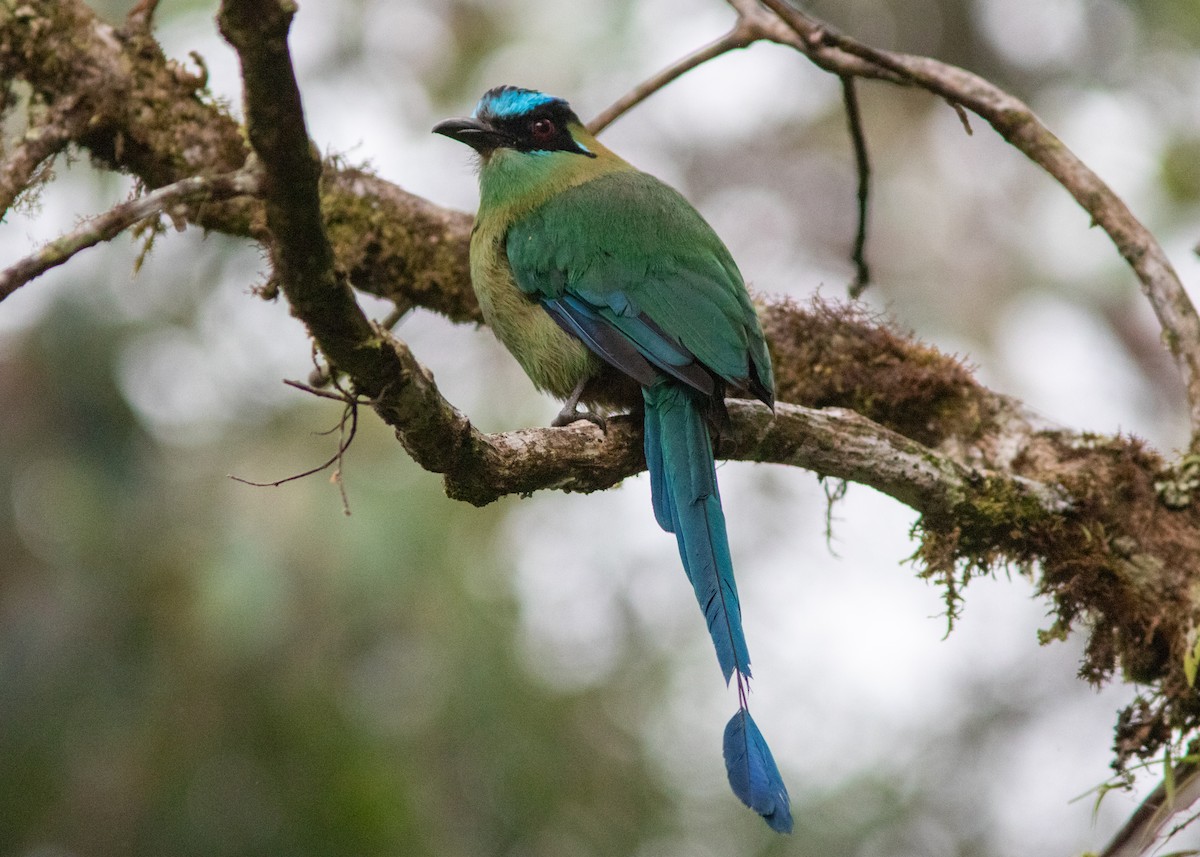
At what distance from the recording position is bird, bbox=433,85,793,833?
8.41ft


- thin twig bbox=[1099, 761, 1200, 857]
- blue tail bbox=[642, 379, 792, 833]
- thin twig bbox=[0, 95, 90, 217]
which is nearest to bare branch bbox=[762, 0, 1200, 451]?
thin twig bbox=[1099, 761, 1200, 857]

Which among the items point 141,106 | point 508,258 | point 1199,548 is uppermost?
point 141,106

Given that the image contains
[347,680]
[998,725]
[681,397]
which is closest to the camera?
[681,397]

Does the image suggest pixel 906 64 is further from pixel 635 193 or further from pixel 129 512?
pixel 129 512

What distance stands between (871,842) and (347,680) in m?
2.71

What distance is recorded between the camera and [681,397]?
2.75m

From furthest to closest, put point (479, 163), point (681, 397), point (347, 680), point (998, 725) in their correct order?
point (998, 725) < point (347, 680) < point (479, 163) < point (681, 397)

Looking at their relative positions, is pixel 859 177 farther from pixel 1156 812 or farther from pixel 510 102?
pixel 1156 812

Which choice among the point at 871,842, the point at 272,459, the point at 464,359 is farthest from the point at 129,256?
the point at 871,842

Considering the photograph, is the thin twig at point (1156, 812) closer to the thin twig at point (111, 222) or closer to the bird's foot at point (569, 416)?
the bird's foot at point (569, 416)

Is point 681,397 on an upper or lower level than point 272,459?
lower

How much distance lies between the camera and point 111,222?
60.2 inches

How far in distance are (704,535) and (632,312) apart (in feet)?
2.12

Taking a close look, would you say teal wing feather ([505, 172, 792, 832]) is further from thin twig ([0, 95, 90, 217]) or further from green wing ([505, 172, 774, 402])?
thin twig ([0, 95, 90, 217])
